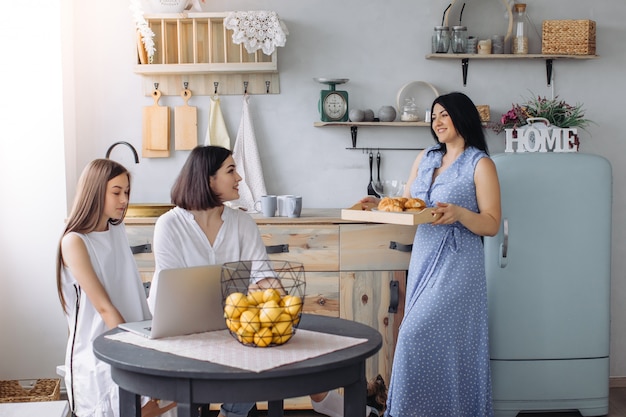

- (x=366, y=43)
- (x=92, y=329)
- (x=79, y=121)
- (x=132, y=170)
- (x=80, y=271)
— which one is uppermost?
(x=366, y=43)

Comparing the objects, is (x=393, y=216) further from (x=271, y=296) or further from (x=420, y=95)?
(x=420, y=95)

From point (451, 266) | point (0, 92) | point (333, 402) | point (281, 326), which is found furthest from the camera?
point (0, 92)

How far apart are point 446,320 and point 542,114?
4.35 ft

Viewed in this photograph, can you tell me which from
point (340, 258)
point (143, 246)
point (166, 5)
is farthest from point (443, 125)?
point (166, 5)

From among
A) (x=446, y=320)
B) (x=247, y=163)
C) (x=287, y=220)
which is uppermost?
(x=247, y=163)

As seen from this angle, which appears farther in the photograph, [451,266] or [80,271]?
[451,266]

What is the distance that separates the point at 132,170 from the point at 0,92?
740 millimetres

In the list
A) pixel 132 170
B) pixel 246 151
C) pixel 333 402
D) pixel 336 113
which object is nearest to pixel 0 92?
pixel 132 170

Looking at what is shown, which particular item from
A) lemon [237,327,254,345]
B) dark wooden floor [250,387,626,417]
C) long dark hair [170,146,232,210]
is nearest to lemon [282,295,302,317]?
lemon [237,327,254,345]

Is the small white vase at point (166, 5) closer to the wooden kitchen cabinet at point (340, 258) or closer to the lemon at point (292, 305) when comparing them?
the wooden kitchen cabinet at point (340, 258)

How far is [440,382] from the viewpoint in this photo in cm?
315

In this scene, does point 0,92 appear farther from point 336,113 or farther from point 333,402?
point 333,402

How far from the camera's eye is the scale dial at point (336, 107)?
397 cm

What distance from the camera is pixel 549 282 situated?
3611mm
